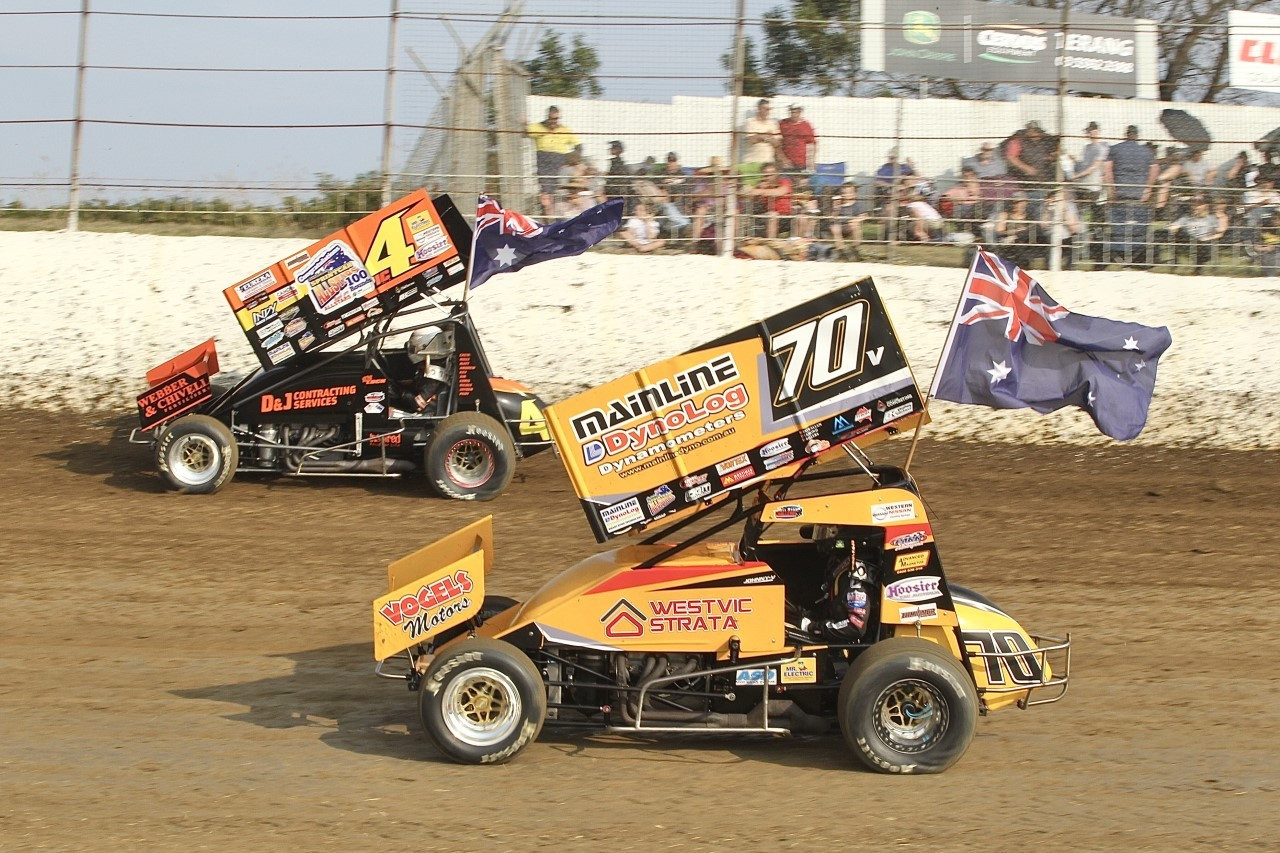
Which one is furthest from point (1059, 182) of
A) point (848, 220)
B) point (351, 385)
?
point (351, 385)

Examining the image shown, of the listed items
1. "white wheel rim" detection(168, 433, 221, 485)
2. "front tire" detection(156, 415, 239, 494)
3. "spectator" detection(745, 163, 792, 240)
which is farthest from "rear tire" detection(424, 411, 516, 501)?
"spectator" detection(745, 163, 792, 240)

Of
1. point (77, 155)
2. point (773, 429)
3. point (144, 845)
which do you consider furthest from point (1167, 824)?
point (77, 155)

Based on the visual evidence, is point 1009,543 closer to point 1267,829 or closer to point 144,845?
point 1267,829

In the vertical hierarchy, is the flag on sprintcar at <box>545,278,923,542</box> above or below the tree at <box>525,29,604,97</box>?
below

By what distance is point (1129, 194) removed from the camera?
14703 mm

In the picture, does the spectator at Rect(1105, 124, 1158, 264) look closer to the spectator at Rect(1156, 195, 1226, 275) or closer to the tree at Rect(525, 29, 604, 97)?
the spectator at Rect(1156, 195, 1226, 275)

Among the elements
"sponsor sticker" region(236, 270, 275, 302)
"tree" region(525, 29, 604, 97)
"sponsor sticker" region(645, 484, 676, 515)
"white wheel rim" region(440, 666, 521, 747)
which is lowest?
"white wheel rim" region(440, 666, 521, 747)

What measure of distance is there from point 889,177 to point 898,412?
9639 millimetres

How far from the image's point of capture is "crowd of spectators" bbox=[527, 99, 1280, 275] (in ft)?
48.3

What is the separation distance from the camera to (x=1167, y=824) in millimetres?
5586

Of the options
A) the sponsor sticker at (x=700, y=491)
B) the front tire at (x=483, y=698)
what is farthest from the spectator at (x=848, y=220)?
the front tire at (x=483, y=698)

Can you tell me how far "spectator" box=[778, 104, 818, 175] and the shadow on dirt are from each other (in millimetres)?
9333

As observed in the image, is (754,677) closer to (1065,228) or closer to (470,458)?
(470,458)

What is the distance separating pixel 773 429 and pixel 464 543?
1.94 m
